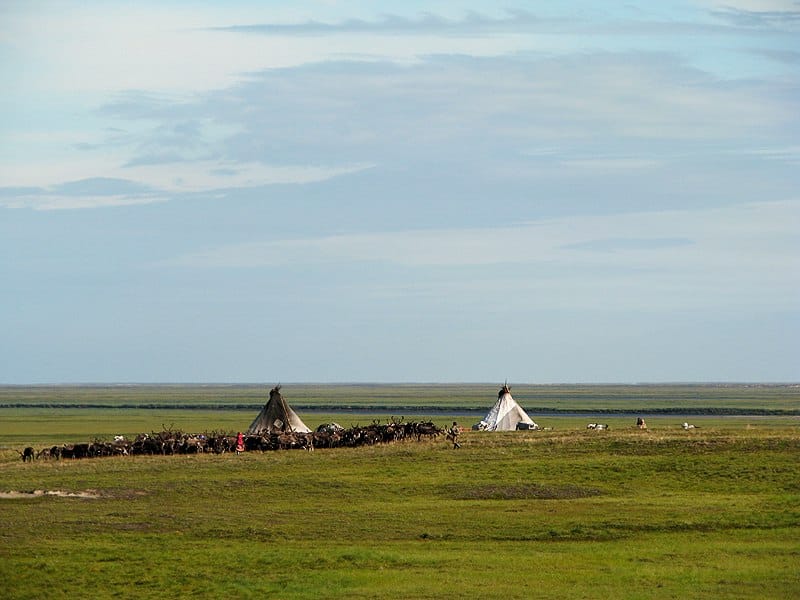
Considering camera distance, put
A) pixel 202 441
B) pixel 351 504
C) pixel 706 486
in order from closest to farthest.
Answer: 1. pixel 351 504
2. pixel 706 486
3. pixel 202 441

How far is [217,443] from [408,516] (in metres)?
19.8

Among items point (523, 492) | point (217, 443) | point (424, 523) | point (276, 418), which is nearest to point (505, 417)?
point (276, 418)

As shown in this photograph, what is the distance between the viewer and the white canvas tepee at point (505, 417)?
6544cm

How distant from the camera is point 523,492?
38469mm

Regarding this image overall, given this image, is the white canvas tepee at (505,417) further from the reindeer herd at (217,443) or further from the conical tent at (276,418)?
the conical tent at (276,418)

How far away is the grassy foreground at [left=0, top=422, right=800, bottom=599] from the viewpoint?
25.1 metres

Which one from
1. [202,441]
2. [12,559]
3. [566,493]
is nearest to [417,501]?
[566,493]

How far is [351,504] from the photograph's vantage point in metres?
36.5

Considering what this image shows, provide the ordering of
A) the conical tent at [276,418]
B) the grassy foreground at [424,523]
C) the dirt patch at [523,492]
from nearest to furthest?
the grassy foreground at [424,523] < the dirt patch at [523,492] < the conical tent at [276,418]

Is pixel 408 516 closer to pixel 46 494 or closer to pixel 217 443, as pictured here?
pixel 46 494

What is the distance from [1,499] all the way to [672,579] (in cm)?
2128

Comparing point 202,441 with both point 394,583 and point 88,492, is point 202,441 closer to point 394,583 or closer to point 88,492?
point 88,492

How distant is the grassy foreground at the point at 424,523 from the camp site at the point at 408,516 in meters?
0.08

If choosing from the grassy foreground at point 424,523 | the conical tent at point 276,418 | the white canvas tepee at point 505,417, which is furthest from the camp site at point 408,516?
the white canvas tepee at point 505,417
